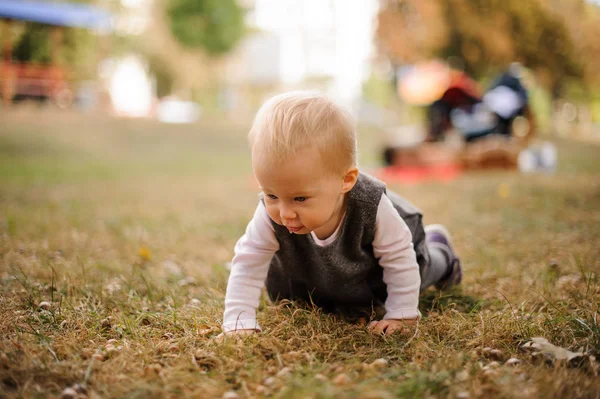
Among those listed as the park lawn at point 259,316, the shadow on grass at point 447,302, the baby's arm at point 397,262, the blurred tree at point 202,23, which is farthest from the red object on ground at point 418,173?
the blurred tree at point 202,23

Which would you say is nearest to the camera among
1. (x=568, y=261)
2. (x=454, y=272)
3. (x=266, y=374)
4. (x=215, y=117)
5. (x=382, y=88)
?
(x=266, y=374)

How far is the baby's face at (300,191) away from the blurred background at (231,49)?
895cm

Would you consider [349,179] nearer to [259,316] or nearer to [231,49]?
[259,316]

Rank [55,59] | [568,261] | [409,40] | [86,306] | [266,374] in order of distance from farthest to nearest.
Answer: [55,59], [409,40], [568,261], [86,306], [266,374]

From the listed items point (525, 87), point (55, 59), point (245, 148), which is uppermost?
point (55, 59)

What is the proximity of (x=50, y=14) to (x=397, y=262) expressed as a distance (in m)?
16.7

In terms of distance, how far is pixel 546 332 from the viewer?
198 centimetres

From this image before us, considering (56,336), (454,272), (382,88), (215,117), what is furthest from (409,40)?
(382,88)

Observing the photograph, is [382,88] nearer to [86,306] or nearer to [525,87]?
[525,87]

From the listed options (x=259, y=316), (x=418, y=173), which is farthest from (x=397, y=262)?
(x=418, y=173)

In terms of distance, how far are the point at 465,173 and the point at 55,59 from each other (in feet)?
44.9

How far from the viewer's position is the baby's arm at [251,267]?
2150mm

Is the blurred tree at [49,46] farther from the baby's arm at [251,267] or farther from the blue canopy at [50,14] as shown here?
the baby's arm at [251,267]

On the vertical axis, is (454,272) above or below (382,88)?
below
